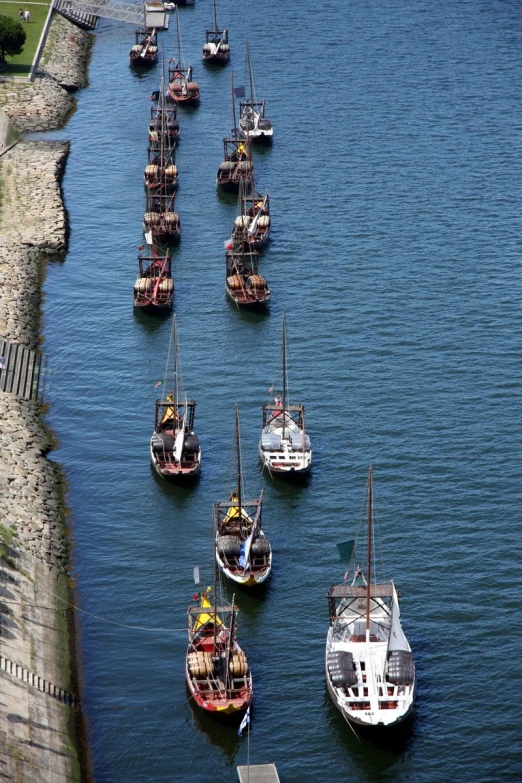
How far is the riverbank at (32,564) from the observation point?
80.1m

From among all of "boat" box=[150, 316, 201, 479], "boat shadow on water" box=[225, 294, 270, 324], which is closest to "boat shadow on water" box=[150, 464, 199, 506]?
"boat" box=[150, 316, 201, 479]

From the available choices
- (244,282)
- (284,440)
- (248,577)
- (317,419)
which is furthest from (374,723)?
(244,282)

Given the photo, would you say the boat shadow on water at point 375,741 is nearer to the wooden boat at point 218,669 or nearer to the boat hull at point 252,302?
the wooden boat at point 218,669

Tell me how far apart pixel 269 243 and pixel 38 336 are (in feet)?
109

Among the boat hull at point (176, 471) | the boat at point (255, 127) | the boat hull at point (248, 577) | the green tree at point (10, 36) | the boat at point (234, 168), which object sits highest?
the green tree at point (10, 36)

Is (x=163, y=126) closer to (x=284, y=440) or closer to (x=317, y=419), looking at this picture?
(x=317, y=419)

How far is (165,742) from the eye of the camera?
275 feet

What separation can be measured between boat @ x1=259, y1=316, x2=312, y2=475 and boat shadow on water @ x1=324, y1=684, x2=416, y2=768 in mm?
28676

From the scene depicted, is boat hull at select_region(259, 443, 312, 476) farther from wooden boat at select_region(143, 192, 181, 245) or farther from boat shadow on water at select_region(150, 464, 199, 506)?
wooden boat at select_region(143, 192, 181, 245)

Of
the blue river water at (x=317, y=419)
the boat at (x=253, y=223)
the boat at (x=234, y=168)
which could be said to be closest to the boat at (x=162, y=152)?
the blue river water at (x=317, y=419)

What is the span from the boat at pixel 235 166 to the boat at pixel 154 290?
23.2m

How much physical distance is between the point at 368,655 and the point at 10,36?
437ft

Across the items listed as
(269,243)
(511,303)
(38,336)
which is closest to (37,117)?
(269,243)

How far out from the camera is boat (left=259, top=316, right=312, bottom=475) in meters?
110
